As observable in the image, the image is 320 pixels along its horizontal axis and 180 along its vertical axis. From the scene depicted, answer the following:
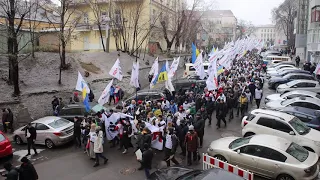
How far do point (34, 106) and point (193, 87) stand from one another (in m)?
10.8

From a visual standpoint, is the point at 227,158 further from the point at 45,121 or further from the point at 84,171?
the point at 45,121

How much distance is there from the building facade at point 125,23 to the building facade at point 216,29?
10.8 metres

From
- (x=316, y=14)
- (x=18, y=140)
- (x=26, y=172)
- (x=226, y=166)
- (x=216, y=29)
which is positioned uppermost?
(x=216, y=29)

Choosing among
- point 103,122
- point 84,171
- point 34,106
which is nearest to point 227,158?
point 84,171

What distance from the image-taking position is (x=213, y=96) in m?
16.6

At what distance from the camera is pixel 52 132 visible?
12680 millimetres

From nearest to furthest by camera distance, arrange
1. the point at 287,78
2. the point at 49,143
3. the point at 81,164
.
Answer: the point at 81,164 → the point at 49,143 → the point at 287,78

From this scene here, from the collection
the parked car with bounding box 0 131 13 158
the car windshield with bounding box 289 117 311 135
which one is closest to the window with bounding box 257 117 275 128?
the car windshield with bounding box 289 117 311 135

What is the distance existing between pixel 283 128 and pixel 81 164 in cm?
805

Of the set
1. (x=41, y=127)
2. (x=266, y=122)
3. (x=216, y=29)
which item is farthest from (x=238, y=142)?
(x=216, y=29)

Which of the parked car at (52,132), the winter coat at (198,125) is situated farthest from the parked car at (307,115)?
the parked car at (52,132)

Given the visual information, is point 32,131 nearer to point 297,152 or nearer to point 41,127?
point 41,127

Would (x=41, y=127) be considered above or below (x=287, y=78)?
below

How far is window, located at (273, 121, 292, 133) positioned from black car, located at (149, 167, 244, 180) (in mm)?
5370
